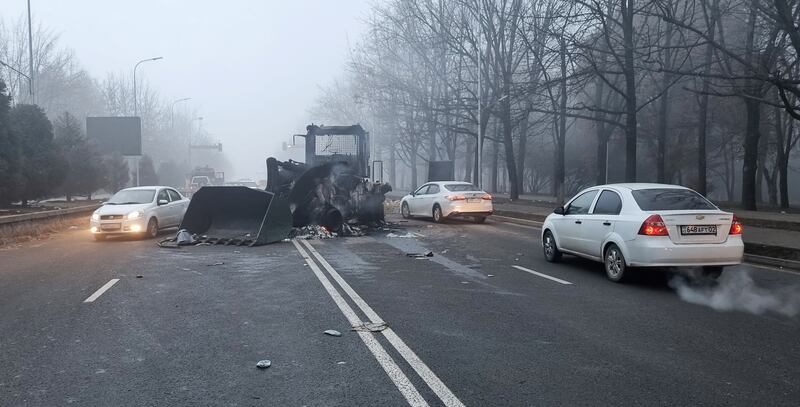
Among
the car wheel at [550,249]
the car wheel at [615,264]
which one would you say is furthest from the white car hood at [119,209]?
the car wheel at [615,264]

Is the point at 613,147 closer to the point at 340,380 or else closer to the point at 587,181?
the point at 587,181

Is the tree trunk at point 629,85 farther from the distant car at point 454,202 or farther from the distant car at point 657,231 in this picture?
the distant car at point 657,231

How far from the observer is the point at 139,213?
1616cm

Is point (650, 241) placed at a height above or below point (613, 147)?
below

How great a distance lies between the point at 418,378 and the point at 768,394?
103 inches

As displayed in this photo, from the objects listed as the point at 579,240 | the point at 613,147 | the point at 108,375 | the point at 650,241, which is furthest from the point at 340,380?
the point at 613,147

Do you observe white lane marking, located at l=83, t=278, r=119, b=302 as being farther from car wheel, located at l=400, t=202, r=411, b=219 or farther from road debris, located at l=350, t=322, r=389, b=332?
car wheel, located at l=400, t=202, r=411, b=219

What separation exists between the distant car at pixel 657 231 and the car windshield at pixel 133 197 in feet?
40.8

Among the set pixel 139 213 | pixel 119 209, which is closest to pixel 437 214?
pixel 139 213

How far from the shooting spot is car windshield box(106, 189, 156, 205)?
55.7 ft

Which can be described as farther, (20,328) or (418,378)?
(20,328)

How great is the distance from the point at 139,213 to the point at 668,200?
13.0m

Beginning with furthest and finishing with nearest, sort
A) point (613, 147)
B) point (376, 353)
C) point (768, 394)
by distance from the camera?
point (613, 147) → point (376, 353) → point (768, 394)

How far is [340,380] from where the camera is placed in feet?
15.9
